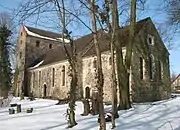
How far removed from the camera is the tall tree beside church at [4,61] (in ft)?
104

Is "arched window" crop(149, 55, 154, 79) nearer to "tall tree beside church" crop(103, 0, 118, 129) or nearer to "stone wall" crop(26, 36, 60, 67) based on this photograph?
"tall tree beside church" crop(103, 0, 118, 129)

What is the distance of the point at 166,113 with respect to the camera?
13.8m

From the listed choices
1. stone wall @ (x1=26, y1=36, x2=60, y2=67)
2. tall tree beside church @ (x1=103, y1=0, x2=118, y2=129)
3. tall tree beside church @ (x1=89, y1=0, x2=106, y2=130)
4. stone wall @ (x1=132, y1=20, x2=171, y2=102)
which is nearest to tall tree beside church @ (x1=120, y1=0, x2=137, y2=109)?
tall tree beside church @ (x1=103, y1=0, x2=118, y2=129)

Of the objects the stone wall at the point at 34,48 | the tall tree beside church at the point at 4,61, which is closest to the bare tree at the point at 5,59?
the tall tree beside church at the point at 4,61

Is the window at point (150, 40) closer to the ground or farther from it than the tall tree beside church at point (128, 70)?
farther from it

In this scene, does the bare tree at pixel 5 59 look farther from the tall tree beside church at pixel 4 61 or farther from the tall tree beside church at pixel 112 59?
the tall tree beside church at pixel 112 59

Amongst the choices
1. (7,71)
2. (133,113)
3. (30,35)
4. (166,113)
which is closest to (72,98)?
(133,113)

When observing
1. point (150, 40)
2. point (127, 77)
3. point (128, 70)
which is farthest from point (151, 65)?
point (127, 77)

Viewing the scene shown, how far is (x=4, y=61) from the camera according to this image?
3219 centimetres

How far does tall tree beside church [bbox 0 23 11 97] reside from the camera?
3156cm

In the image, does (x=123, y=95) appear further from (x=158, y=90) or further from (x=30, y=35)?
(x=30, y=35)

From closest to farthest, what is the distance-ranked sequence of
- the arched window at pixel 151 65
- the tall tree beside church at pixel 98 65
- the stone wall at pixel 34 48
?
1. the tall tree beside church at pixel 98 65
2. the arched window at pixel 151 65
3. the stone wall at pixel 34 48

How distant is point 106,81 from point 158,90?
5808mm

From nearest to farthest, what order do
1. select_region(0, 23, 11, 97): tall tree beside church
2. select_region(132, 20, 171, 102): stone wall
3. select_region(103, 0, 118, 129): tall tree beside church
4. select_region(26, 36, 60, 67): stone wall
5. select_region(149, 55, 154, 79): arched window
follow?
→ select_region(103, 0, 118, 129): tall tree beside church < select_region(132, 20, 171, 102): stone wall < select_region(149, 55, 154, 79): arched window < select_region(0, 23, 11, 97): tall tree beside church < select_region(26, 36, 60, 67): stone wall
